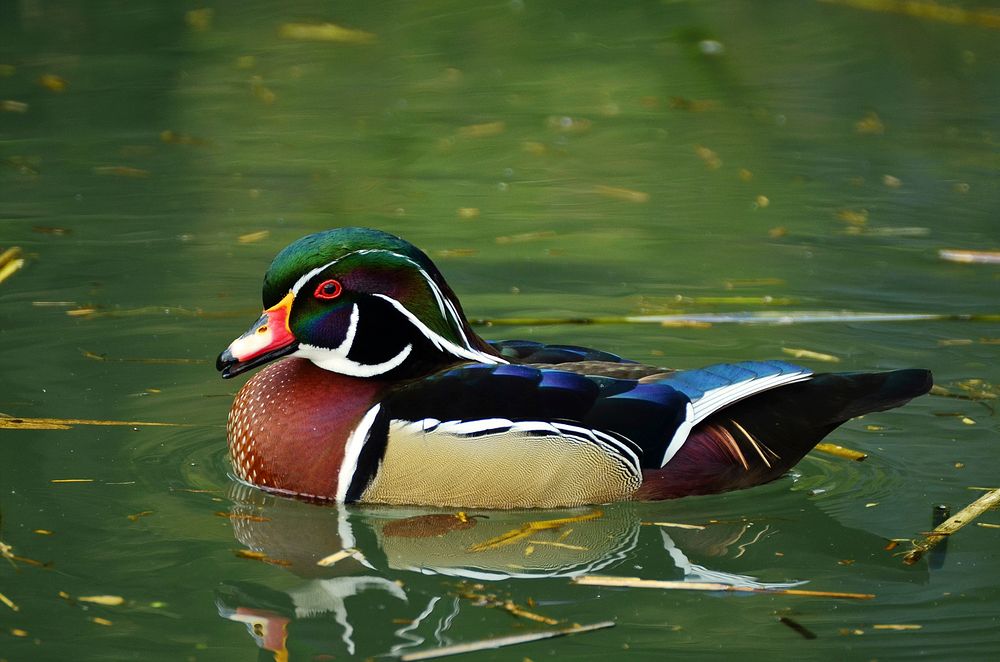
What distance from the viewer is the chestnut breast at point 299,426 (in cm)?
572

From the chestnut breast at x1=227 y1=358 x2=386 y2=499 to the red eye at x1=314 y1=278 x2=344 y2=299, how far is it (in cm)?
31

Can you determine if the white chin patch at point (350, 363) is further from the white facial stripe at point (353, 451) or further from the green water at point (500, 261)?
the green water at point (500, 261)

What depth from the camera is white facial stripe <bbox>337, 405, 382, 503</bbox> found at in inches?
223

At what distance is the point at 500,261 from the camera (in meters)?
8.86

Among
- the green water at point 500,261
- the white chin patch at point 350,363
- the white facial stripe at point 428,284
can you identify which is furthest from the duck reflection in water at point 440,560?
the white facial stripe at point 428,284

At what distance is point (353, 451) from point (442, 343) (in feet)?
1.74

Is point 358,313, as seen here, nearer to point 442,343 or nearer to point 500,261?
point 442,343

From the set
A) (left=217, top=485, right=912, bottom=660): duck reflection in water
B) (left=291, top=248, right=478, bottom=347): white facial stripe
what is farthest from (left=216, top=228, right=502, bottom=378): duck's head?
(left=217, top=485, right=912, bottom=660): duck reflection in water

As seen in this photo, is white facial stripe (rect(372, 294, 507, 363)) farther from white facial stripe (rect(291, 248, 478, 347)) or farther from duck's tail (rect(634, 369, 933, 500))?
→ duck's tail (rect(634, 369, 933, 500))

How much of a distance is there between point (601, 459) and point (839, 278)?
3321 millimetres

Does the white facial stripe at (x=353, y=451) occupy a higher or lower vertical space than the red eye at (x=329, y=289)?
lower

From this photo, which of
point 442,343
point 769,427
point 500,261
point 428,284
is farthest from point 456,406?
point 500,261

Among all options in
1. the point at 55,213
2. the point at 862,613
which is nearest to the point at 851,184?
the point at 55,213

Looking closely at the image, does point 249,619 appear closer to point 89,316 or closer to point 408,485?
point 408,485
